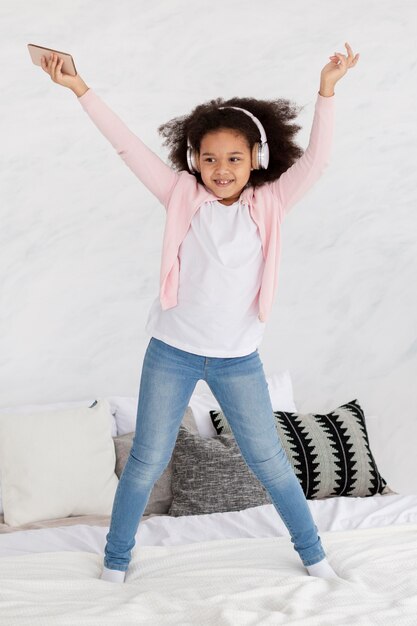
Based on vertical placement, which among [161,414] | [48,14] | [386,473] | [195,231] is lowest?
[386,473]

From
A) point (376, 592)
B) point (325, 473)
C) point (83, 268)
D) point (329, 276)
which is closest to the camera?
point (376, 592)

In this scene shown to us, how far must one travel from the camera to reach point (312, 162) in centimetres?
206

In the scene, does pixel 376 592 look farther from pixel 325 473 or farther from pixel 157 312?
pixel 325 473

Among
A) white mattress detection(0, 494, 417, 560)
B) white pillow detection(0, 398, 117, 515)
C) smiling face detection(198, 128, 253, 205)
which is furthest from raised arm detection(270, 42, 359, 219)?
white pillow detection(0, 398, 117, 515)

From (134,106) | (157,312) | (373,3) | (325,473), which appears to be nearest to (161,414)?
(157,312)

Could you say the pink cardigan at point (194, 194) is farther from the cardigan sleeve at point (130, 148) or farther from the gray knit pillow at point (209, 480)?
the gray knit pillow at point (209, 480)

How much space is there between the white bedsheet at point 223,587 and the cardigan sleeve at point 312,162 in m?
0.83

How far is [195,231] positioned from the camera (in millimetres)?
2088

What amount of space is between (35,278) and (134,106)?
678 millimetres

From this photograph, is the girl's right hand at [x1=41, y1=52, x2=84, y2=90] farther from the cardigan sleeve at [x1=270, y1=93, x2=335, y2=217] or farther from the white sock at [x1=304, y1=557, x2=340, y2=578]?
the white sock at [x1=304, y1=557, x2=340, y2=578]

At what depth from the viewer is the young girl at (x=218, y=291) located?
2.06m

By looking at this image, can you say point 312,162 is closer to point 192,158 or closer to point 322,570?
point 192,158

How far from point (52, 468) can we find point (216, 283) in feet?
3.39

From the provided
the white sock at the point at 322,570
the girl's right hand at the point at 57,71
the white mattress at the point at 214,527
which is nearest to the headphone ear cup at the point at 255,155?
the girl's right hand at the point at 57,71
